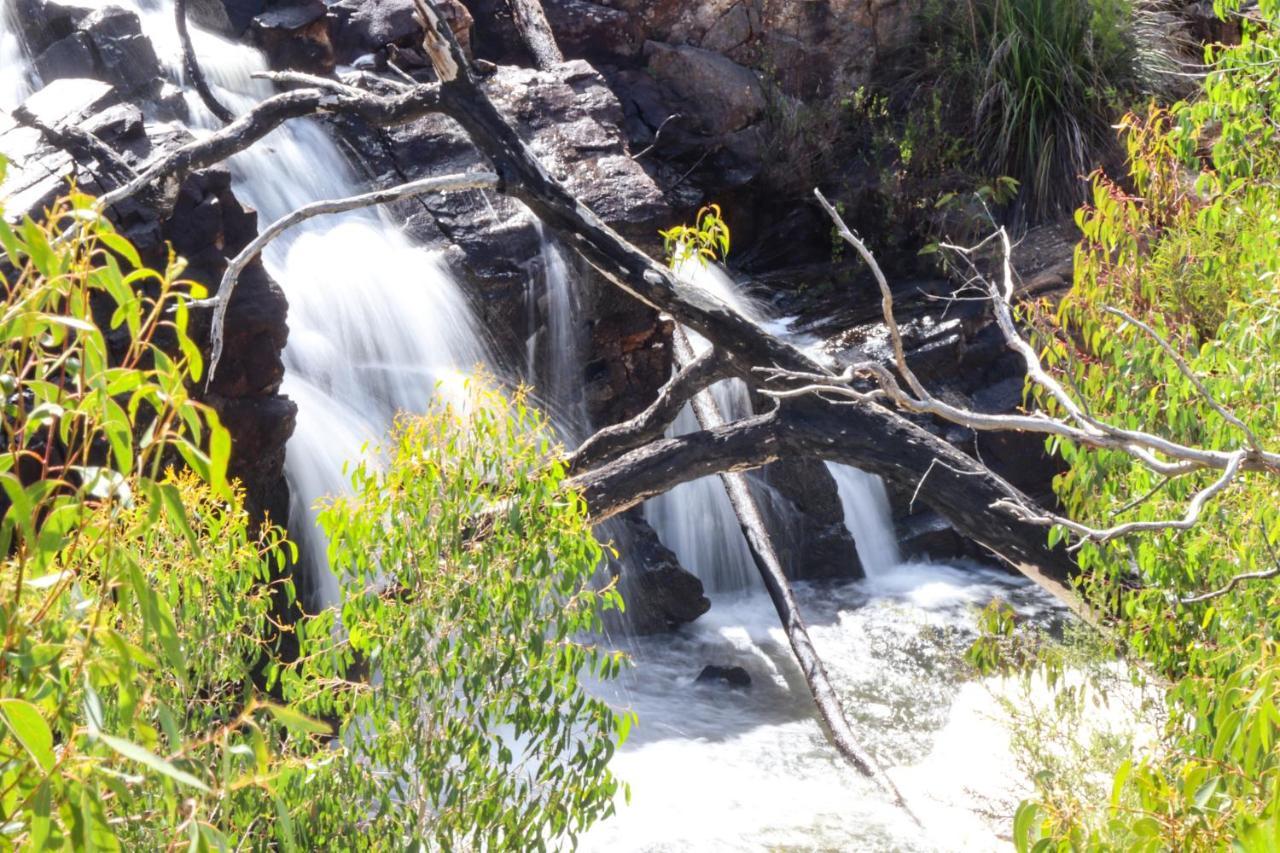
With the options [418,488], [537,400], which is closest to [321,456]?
[537,400]

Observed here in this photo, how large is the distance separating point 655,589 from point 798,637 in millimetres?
2287

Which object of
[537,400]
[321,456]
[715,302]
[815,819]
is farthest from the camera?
[537,400]

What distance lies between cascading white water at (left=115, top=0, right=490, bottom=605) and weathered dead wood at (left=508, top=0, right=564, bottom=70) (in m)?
2.50

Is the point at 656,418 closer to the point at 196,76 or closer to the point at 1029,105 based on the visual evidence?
the point at 196,76

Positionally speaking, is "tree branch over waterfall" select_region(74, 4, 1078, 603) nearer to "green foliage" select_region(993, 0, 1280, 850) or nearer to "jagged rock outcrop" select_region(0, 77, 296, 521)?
"green foliage" select_region(993, 0, 1280, 850)

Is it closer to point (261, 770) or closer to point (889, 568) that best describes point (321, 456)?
point (889, 568)

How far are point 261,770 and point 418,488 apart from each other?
69.6 inches

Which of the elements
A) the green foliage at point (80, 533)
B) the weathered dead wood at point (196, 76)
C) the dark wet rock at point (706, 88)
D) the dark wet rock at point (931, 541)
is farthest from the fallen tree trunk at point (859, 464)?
the dark wet rock at point (706, 88)

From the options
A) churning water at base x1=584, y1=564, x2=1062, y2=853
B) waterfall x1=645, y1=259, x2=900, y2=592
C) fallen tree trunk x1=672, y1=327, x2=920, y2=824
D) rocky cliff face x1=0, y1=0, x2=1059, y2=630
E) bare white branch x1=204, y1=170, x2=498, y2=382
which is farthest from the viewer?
waterfall x1=645, y1=259, x2=900, y2=592

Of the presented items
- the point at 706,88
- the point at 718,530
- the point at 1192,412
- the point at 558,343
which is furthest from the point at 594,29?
the point at 1192,412

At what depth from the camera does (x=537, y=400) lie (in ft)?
29.4

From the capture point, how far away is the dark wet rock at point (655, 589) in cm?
891

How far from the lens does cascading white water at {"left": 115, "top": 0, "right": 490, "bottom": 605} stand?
7.72 meters

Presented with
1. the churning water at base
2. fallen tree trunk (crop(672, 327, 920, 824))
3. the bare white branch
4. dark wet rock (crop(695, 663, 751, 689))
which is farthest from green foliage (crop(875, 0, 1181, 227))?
the bare white branch
